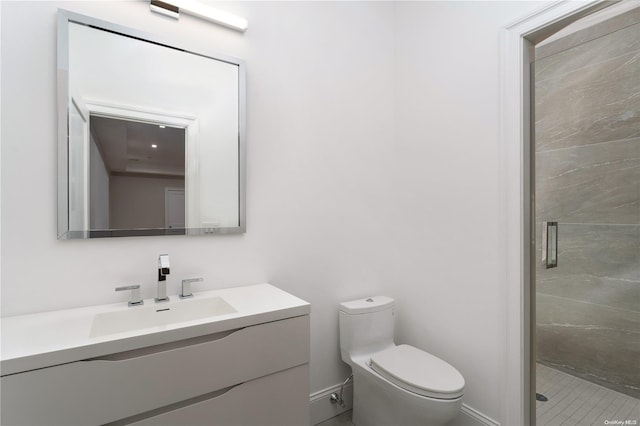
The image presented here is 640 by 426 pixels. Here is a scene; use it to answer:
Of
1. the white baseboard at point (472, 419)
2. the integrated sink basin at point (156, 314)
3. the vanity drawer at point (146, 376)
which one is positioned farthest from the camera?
the white baseboard at point (472, 419)

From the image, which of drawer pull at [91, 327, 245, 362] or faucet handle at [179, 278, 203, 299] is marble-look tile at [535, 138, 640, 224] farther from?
faucet handle at [179, 278, 203, 299]

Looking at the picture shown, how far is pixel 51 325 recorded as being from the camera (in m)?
1.04

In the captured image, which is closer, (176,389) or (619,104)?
(176,389)

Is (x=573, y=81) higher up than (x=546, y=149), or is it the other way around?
(x=573, y=81)

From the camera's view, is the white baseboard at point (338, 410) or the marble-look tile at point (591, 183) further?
the marble-look tile at point (591, 183)

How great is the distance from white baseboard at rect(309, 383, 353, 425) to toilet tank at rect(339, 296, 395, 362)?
0.24m

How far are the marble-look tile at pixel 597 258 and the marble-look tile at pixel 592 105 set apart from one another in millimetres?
540

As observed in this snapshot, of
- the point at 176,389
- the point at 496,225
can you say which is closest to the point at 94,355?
the point at 176,389

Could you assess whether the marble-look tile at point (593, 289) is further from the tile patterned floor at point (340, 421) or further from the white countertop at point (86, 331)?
the white countertop at point (86, 331)

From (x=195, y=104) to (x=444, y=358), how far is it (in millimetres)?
1916

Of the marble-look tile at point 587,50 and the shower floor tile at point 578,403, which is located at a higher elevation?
the marble-look tile at point 587,50

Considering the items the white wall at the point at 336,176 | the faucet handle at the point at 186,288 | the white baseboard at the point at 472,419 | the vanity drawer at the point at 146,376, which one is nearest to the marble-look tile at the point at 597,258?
the white wall at the point at 336,176

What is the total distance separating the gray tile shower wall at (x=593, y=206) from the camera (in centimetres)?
178

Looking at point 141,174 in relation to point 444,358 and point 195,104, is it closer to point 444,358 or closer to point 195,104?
point 195,104
